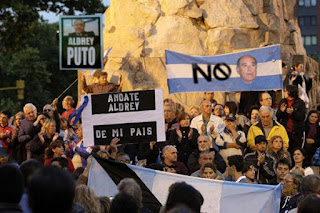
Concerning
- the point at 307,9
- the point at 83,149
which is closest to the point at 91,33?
the point at 83,149

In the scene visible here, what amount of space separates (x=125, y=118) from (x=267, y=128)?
2.93 m

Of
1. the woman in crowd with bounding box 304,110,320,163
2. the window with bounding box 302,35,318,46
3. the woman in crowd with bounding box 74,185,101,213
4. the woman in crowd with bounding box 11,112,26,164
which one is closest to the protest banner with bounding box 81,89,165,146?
the woman in crowd with bounding box 11,112,26,164

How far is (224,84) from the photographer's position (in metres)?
16.1

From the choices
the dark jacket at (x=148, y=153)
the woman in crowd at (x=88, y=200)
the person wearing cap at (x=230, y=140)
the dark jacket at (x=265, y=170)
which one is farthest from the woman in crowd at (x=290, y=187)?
the dark jacket at (x=148, y=153)

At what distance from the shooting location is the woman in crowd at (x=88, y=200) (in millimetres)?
9055

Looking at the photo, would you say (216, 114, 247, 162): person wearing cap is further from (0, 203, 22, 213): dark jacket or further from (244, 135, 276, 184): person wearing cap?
(0, 203, 22, 213): dark jacket

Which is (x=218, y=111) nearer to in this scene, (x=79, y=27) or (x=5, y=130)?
(x=79, y=27)

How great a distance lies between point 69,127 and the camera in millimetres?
16906

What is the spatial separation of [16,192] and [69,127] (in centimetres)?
1046

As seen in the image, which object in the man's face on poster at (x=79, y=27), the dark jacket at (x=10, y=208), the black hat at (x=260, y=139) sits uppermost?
the man's face on poster at (x=79, y=27)

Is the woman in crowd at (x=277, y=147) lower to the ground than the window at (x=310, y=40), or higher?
lower

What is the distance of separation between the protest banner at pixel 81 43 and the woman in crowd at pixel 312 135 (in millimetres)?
3848

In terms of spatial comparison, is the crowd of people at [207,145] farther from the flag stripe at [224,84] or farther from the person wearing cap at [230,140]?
the flag stripe at [224,84]

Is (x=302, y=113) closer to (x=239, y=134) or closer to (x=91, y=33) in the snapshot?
(x=239, y=134)
